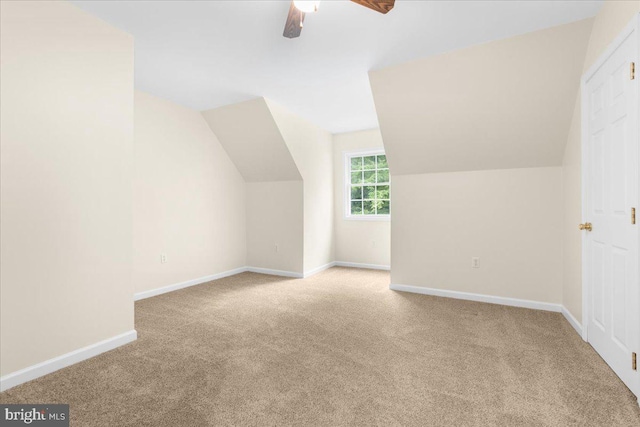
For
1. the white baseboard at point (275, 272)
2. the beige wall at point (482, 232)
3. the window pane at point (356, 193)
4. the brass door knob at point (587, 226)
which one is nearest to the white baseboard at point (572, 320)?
the beige wall at point (482, 232)

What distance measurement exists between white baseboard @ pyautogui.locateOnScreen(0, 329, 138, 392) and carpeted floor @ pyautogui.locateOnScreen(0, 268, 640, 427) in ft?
0.18

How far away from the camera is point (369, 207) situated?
546 centimetres

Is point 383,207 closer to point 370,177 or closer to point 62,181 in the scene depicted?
point 370,177

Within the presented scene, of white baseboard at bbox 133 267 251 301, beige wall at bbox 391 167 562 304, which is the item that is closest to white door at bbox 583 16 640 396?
beige wall at bbox 391 167 562 304

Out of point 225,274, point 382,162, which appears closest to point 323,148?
point 382,162

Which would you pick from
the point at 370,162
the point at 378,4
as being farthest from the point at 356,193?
the point at 378,4

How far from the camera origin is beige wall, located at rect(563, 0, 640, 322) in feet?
6.44

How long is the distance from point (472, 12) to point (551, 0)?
484mm

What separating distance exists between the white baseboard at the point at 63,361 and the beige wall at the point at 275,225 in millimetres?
2547

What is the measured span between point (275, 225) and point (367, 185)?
6.00ft

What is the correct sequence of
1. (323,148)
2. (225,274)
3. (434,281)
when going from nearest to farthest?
(434,281), (225,274), (323,148)

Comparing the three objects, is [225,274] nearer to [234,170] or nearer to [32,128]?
[234,170]

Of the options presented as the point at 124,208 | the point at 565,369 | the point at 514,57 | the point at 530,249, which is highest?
the point at 514,57

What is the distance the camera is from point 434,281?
375 centimetres
